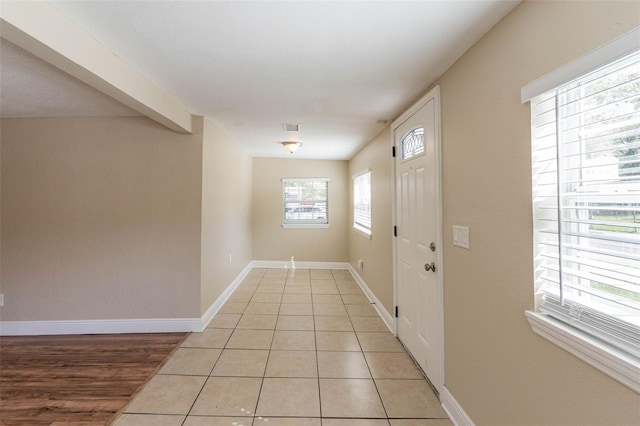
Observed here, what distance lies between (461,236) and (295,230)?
4.26 meters

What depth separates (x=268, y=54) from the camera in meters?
1.67

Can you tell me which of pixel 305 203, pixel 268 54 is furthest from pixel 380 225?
pixel 305 203

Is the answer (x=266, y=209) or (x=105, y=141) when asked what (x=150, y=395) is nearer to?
(x=105, y=141)

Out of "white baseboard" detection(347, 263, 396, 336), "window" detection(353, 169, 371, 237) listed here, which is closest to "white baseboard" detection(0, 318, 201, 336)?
"white baseboard" detection(347, 263, 396, 336)

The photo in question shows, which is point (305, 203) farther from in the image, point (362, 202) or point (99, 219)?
point (99, 219)

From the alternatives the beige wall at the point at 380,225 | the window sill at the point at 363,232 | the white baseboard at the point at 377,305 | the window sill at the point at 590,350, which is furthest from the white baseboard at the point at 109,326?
the window sill at the point at 590,350

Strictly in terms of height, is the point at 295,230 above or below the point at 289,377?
above

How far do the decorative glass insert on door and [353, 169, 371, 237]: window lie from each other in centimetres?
137

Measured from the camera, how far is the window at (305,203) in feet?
18.6

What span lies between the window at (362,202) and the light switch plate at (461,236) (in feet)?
7.17

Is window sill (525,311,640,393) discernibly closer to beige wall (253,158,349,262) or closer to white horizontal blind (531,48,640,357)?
white horizontal blind (531,48,640,357)

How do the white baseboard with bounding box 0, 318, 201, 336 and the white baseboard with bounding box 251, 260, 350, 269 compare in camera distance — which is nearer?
the white baseboard with bounding box 0, 318, 201, 336

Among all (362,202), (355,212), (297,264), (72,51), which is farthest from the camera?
(297,264)

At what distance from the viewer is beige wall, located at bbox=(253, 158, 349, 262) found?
563 centimetres
